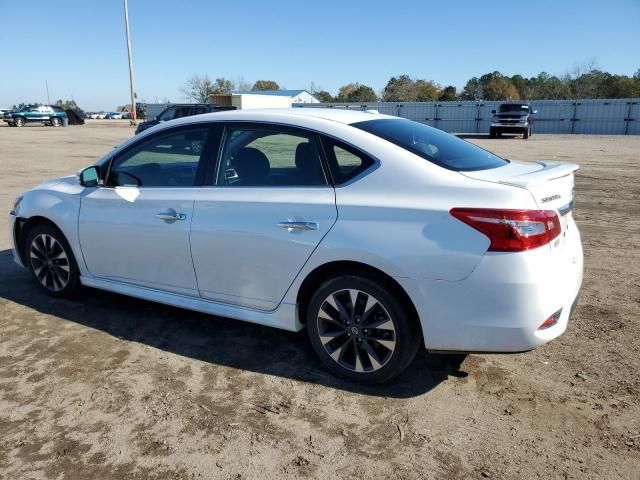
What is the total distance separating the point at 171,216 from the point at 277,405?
1560 millimetres

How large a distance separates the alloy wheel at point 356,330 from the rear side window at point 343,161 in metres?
0.72

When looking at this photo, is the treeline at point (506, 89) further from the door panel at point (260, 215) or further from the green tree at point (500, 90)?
the door panel at point (260, 215)

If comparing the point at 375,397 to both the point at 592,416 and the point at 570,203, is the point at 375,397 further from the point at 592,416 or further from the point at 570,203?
the point at 570,203

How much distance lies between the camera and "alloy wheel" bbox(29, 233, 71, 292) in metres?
4.55

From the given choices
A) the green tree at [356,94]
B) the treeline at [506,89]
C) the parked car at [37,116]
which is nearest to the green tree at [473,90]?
the treeline at [506,89]

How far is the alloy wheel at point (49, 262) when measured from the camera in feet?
14.9

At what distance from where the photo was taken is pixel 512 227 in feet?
8.79

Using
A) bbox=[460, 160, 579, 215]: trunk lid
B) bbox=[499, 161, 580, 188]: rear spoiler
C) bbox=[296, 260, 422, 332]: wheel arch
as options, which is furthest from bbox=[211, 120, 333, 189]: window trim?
bbox=[499, 161, 580, 188]: rear spoiler

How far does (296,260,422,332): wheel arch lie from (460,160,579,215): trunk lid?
78cm

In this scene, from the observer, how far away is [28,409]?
120 inches

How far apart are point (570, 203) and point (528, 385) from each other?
1.19 m

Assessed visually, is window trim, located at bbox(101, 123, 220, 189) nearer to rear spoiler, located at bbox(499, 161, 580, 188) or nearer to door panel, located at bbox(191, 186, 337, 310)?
door panel, located at bbox(191, 186, 337, 310)

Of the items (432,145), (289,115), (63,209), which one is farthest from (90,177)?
(432,145)

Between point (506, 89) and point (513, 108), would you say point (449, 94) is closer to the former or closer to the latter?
point (506, 89)
